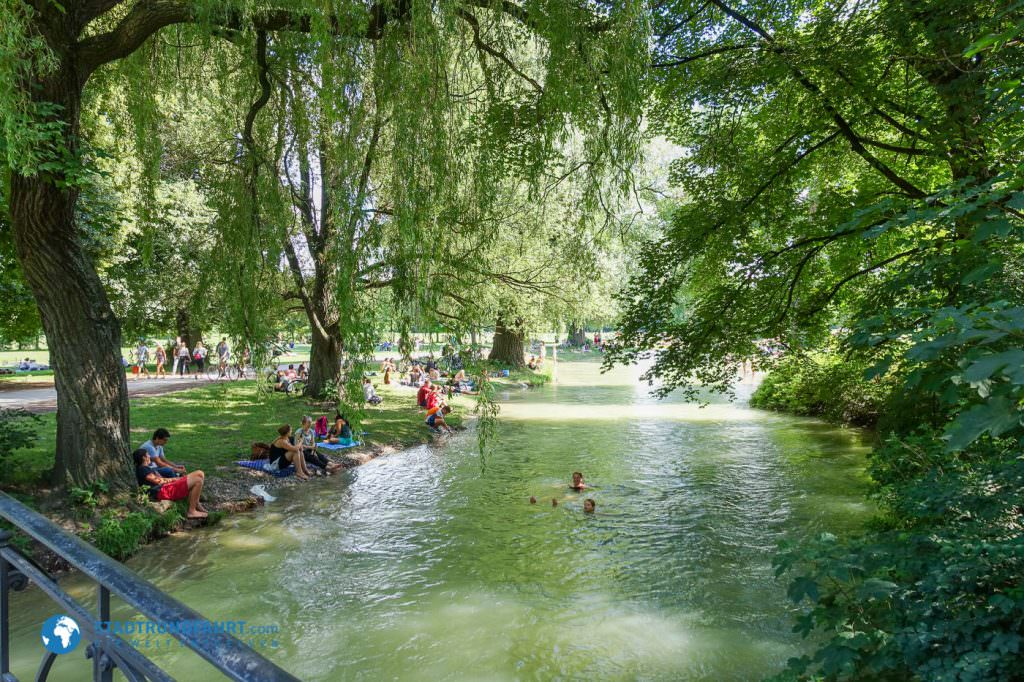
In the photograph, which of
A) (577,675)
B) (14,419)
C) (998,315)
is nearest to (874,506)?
(577,675)

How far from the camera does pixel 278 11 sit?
6129 mm

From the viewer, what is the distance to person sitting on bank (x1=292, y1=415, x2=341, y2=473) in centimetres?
1168

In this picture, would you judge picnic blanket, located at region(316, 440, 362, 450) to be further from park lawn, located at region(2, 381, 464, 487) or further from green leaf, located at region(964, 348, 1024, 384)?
green leaf, located at region(964, 348, 1024, 384)

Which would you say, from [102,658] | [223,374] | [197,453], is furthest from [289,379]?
[102,658]

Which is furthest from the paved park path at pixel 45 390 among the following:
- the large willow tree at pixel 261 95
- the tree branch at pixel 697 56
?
the tree branch at pixel 697 56

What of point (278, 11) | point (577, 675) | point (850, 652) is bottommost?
point (577, 675)

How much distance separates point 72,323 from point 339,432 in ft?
22.7

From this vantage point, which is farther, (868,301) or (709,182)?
(709,182)

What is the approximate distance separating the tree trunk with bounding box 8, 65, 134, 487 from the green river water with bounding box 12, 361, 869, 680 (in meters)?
1.40

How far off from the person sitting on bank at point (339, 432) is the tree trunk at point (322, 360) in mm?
2862

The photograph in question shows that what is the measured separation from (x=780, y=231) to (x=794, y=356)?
5.86 ft

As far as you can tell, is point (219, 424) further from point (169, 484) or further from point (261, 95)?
point (261, 95)

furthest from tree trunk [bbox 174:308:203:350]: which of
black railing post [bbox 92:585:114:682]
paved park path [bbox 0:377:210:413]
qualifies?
black railing post [bbox 92:585:114:682]

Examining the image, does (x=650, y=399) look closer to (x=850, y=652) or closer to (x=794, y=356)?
(x=794, y=356)
